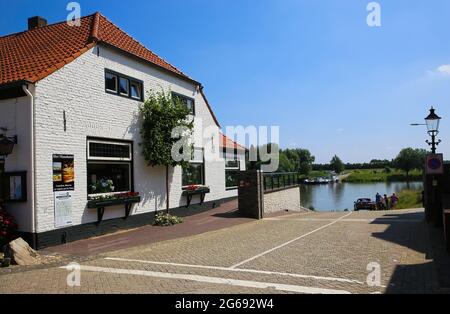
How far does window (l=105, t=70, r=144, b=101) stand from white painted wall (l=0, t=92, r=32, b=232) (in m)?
3.15

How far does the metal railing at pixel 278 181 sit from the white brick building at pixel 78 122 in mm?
4234

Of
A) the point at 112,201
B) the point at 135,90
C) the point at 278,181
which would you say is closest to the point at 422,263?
the point at 112,201

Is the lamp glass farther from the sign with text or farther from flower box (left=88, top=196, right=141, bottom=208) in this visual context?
flower box (left=88, top=196, right=141, bottom=208)

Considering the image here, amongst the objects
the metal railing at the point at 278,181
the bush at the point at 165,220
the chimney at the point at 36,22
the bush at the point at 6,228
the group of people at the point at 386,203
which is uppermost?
the chimney at the point at 36,22

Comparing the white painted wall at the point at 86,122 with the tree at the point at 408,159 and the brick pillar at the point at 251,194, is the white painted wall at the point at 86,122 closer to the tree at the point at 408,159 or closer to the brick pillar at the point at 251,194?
the brick pillar at the point at 251,194

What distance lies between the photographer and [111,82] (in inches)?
517

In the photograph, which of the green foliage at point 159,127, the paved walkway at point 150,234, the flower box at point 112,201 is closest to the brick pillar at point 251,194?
the paved walkway at point 150,234

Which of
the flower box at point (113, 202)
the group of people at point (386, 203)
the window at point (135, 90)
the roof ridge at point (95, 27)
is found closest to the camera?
the flower box at point (113, 202)

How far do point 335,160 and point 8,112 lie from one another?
136 metres

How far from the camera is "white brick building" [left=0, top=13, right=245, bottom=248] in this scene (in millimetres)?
10067

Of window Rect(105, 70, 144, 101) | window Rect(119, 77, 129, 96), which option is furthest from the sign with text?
window Rect(119, 77, 129, 96)

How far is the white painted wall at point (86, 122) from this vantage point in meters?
10.2
